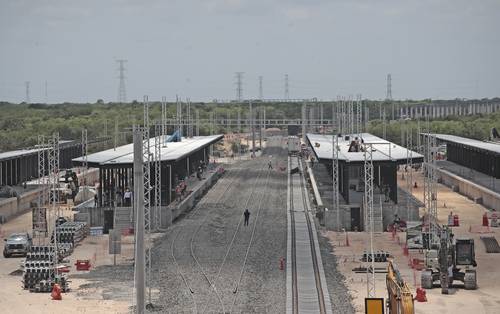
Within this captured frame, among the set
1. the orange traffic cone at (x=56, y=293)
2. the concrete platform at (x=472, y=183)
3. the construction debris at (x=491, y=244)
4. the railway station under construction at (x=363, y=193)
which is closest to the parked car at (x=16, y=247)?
the orange traffic cone at (x=56, y=293)

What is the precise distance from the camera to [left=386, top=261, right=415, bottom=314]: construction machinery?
91.2ft

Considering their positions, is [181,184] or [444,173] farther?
[444,173]

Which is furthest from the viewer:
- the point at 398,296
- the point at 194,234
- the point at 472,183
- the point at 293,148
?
the point at 293,148

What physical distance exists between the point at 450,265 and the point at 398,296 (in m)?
9.75

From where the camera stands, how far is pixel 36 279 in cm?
3819

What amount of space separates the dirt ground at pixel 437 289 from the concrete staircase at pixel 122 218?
10985 mm

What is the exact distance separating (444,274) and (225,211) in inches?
1242

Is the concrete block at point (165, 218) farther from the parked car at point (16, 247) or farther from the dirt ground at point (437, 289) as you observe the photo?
the parked car at point (16, 247)

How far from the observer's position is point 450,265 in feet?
125

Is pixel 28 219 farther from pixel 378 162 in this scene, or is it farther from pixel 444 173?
pixel 444 173

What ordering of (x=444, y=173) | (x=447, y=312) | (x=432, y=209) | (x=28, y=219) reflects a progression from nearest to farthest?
(x=447, y=312) → (x=432, y=209) → (x=28, y=219) → (x=444, y=173)

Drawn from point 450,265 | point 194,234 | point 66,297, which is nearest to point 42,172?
point 194,234

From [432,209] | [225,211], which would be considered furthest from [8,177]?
[432,209]

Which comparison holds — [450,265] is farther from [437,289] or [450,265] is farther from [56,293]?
[56,293]
